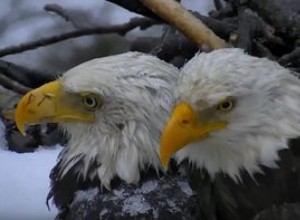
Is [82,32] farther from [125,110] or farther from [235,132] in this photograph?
[235,132]

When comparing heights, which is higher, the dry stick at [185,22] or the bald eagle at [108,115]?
the dry stick at [185,22]

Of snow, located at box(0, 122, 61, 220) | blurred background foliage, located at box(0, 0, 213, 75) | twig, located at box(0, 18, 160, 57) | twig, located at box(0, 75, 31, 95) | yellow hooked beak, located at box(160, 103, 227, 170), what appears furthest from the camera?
blurred background foliage, located at box(0, 0, 213, 75)

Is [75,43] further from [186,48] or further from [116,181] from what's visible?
[116,181]

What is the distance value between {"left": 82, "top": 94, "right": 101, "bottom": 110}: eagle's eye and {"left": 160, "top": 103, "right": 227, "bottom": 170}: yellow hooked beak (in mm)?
199

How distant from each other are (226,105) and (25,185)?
1.88 ft

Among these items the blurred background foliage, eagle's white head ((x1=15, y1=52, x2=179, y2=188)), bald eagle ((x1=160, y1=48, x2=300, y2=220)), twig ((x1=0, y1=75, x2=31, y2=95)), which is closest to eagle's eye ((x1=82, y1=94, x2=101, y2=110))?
eagle's white head ((x1=15, y1=52, x2=179, y2=188))

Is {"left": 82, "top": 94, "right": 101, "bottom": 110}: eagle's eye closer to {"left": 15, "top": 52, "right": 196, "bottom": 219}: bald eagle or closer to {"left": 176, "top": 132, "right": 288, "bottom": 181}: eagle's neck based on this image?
{"left": 15, "top": 52, "right": 196, "bottom": 219}: bald eagle

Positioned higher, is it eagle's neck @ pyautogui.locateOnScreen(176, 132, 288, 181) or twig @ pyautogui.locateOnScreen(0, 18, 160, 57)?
twig @ pyautogui.locateOnScreen(0, 18, 160, 57)

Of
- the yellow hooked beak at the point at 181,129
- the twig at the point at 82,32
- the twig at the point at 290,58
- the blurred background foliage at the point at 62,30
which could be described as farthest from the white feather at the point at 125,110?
the blurred background foliage at the point at 62,30

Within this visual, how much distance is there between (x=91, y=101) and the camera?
255 cm

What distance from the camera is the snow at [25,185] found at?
276cm

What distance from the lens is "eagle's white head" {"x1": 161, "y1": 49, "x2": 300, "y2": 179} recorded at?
7.78 ft

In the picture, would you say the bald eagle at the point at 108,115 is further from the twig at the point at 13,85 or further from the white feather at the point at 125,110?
the twig at the point at 13,85

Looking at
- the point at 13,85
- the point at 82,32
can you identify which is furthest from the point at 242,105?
the point at 82,32
